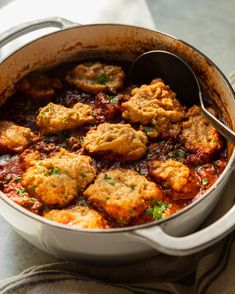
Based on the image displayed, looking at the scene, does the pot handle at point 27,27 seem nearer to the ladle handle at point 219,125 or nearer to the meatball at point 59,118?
the meatball at point 59,118

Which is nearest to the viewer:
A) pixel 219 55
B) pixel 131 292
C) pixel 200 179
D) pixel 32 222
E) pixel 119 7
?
pixel 32 222

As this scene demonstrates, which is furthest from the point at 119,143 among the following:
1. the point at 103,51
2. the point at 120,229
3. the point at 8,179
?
the point at 103,51

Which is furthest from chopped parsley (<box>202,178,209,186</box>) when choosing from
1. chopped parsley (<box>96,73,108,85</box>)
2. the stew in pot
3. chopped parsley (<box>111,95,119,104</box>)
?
chopped parsley (<box>96,73,108,85</box>)

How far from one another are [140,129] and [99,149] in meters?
0.25

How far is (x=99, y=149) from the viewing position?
2.38m

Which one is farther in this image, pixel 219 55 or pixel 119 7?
pixel 119 7

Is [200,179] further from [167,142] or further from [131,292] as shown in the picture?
[131,292]

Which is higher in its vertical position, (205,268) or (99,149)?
(99,149)

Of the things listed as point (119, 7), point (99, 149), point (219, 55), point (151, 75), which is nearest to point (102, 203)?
point (99, 149)

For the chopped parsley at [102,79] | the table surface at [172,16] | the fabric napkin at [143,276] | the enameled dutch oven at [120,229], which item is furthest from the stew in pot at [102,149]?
the table surface at [172,16]

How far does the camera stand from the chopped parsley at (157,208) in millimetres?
2154

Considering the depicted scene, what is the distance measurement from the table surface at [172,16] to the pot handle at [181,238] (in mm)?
1694

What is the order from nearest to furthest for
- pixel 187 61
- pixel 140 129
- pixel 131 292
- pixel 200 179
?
pixel 131 292, pixel 200 179, pixel 140 129, pixel 187 61

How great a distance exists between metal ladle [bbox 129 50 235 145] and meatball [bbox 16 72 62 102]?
0.43 meters
